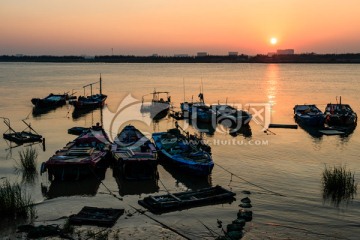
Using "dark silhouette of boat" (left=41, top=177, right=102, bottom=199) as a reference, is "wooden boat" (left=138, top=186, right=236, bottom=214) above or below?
above

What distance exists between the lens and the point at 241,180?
2320 centimetres

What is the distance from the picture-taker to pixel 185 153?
25000mm

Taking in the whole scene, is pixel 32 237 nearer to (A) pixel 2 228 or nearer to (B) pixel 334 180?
(A) pixel 2 228

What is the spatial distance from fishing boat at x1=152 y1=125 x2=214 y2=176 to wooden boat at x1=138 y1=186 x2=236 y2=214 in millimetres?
2856

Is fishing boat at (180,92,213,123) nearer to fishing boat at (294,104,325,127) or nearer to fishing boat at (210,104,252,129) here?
fishing boat at (210,104,252,129)

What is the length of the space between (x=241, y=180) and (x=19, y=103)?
50.5 m

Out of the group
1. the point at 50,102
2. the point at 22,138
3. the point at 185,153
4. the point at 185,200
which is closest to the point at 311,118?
the point at 185,153

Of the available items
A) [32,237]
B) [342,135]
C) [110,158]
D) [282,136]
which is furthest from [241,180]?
[342,135]

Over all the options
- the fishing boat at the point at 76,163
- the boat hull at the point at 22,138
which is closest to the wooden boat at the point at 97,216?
the fishing boat at the point at 76,163

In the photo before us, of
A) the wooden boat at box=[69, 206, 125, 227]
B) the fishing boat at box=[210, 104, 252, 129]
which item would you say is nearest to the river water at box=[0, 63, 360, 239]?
the wooden boat at box=[69, 206, 125, 227]

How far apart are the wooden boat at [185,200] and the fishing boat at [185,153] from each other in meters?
2.86

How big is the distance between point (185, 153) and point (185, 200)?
6556mm

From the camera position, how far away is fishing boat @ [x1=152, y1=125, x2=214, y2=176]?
2296cm

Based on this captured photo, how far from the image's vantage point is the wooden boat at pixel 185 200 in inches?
716
